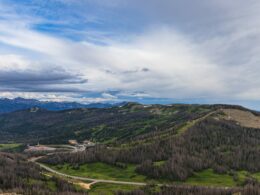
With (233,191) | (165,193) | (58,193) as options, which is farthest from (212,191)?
(58,193)

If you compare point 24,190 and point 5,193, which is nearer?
point 5,193

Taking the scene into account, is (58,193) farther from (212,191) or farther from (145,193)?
(212,191)

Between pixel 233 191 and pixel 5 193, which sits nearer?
pixel 5 193

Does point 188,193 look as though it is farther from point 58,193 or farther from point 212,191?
point 58,193

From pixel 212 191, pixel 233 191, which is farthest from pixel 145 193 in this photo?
pixel 233 191

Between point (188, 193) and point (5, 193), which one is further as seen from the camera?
point (188, 193)

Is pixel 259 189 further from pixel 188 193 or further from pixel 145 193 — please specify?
pixel 145 193

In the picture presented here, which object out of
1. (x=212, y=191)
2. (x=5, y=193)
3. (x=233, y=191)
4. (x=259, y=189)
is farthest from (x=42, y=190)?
(x=259, y=189)
